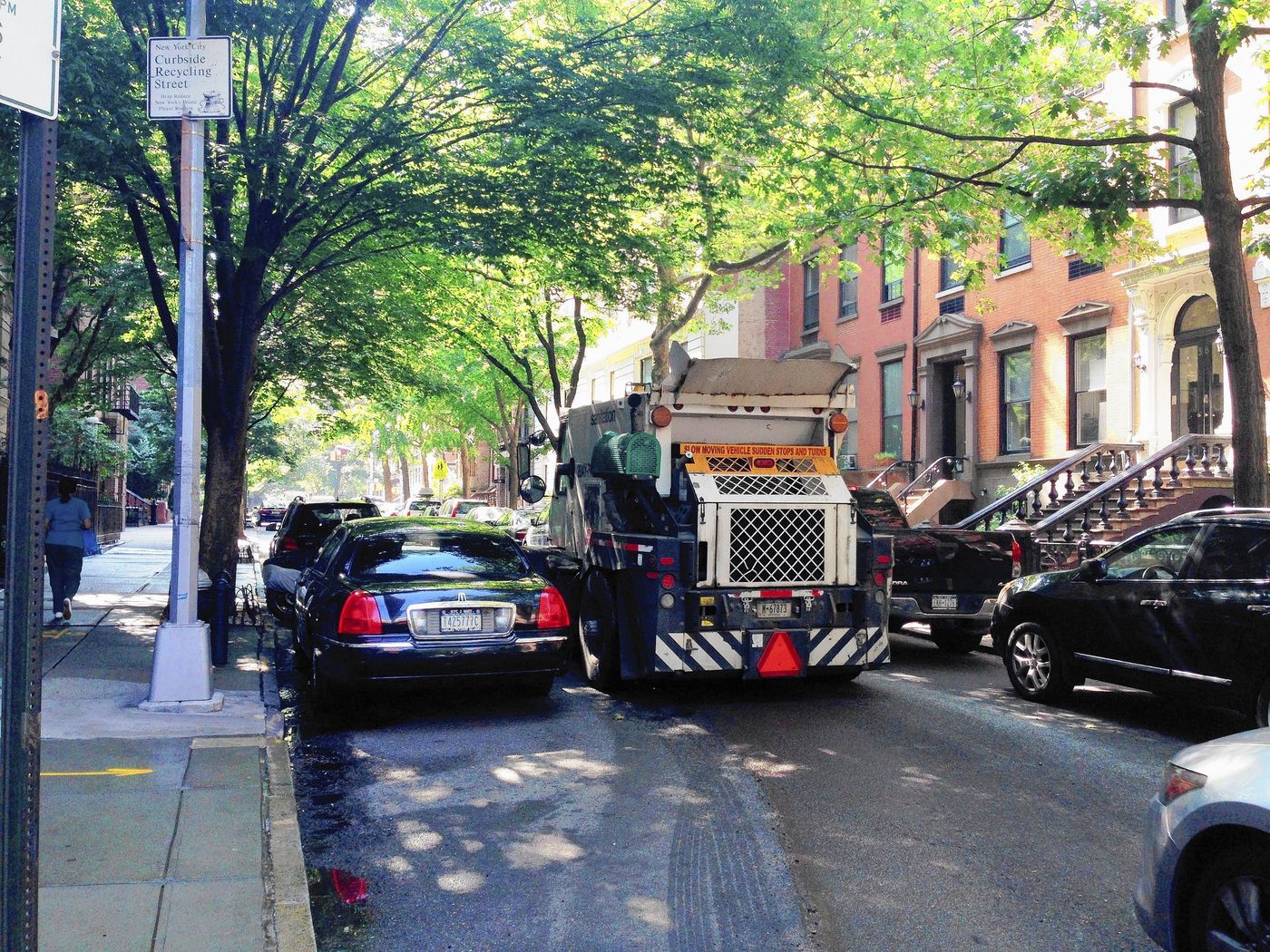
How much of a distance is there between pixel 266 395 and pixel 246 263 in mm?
11527

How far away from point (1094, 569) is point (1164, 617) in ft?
2.57

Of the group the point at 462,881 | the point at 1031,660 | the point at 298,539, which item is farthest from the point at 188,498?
the point at 298,539

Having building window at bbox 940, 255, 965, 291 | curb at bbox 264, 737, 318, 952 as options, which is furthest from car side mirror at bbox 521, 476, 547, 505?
building window at bbox 940, 255, 965, 291

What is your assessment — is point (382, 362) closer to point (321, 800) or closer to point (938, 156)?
point (938, 156)

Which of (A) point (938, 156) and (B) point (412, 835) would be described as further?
(A) point (938, 156)

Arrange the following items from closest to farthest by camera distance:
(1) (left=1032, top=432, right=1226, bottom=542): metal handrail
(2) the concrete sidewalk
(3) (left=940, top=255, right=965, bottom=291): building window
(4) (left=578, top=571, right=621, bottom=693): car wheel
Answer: (2) the concrete sidewalk < (4) (left=578, top=571, right=621, bottom=693): car wheel < (1) (left=1032, top=432, right=1226, bottom=542): metal handrail < (3) (left=940, top=255, right=965, bottom=291): building window

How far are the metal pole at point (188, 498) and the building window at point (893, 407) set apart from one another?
19.7 meters

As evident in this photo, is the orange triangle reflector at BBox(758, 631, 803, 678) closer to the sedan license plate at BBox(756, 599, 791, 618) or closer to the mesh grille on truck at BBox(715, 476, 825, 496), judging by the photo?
the sedan license plate at BBox(756, 599, 791, 618)

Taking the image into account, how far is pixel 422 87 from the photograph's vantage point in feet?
44.4

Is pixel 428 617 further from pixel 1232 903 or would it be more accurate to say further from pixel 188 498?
pixel 1232 903

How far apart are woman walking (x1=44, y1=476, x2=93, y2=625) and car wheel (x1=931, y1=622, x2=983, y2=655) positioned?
387 inches

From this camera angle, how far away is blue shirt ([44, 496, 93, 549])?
511 inches

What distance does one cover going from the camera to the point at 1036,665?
9430 mm

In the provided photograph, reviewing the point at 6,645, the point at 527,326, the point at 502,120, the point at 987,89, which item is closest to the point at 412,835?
the point at 6,645
